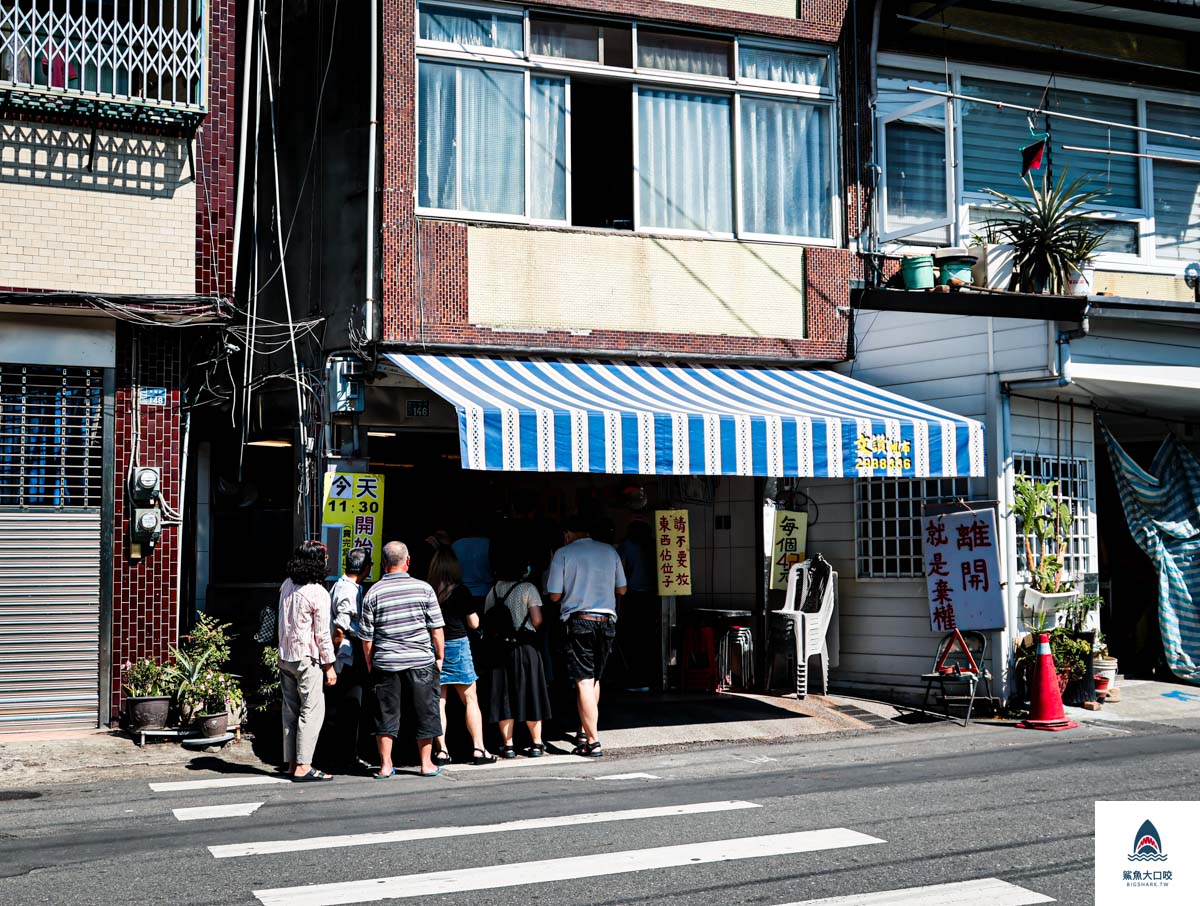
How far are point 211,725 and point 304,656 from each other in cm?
177

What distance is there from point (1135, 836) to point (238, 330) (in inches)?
464

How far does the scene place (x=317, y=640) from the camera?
10.3 meters

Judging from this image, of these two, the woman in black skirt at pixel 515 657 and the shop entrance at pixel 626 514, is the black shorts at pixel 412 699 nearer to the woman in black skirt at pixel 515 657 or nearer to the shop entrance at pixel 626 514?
the woman in black skirt at pixel 515 657

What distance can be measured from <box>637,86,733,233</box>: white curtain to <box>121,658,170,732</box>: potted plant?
6870 millimetres

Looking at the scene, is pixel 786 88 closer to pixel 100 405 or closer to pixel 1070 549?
pixel 1070 549

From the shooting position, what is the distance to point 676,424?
11.6 meters

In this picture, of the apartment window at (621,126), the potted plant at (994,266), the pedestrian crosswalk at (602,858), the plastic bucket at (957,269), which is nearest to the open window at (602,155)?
the apartment window at (621,126)

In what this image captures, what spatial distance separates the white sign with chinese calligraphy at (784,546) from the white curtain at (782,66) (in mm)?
4992

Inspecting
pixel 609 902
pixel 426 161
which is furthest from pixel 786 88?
pixel 609 902

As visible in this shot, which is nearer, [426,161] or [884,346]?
[426,161]

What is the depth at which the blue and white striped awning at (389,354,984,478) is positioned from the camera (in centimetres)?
1108

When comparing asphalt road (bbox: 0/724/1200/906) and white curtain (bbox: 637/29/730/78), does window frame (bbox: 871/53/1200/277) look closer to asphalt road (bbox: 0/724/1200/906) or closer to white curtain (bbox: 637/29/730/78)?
white curtain (bbox: 637/29/730/78)

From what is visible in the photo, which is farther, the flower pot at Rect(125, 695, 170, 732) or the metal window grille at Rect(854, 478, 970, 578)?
the metal window grille at Rect(854, 478, 970, 578)

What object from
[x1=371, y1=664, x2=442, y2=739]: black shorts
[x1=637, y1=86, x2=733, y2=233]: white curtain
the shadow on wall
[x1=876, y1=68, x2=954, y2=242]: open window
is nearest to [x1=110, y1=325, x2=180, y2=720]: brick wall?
the shadow on wall
